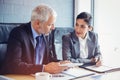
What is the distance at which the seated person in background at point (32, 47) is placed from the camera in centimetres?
173

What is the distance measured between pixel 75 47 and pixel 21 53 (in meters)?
0.68

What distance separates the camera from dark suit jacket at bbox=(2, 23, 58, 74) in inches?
67.9

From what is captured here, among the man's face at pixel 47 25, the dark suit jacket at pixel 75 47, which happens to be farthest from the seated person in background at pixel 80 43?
the man's face at pixel 47 25

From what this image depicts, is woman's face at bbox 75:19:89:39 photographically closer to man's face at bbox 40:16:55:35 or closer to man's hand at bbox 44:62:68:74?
man's face at bbox 40:16:55:35

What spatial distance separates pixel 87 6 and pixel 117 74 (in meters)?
1.94

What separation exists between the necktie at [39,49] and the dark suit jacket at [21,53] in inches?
4.0

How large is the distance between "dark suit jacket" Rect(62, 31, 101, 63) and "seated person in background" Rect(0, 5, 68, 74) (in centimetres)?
20

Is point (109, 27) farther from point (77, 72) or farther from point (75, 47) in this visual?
point (77, 72)

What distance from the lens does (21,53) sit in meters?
1.87

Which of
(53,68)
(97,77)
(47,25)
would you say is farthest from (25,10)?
Result: (97,77)

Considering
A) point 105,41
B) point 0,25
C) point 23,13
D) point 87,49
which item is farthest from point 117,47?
point 0,25

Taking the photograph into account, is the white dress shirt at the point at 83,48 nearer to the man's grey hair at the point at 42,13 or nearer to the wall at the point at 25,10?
the man's grey hair at the point at 42,13

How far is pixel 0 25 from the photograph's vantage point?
217cm

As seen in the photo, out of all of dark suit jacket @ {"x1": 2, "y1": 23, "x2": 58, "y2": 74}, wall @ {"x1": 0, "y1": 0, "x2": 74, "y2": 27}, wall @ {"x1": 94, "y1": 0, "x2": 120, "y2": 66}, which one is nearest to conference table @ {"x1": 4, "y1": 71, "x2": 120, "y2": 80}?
dark suit jacket @ {"x1": 2, "y1": 23, "x2": 58, "y2": 74}
